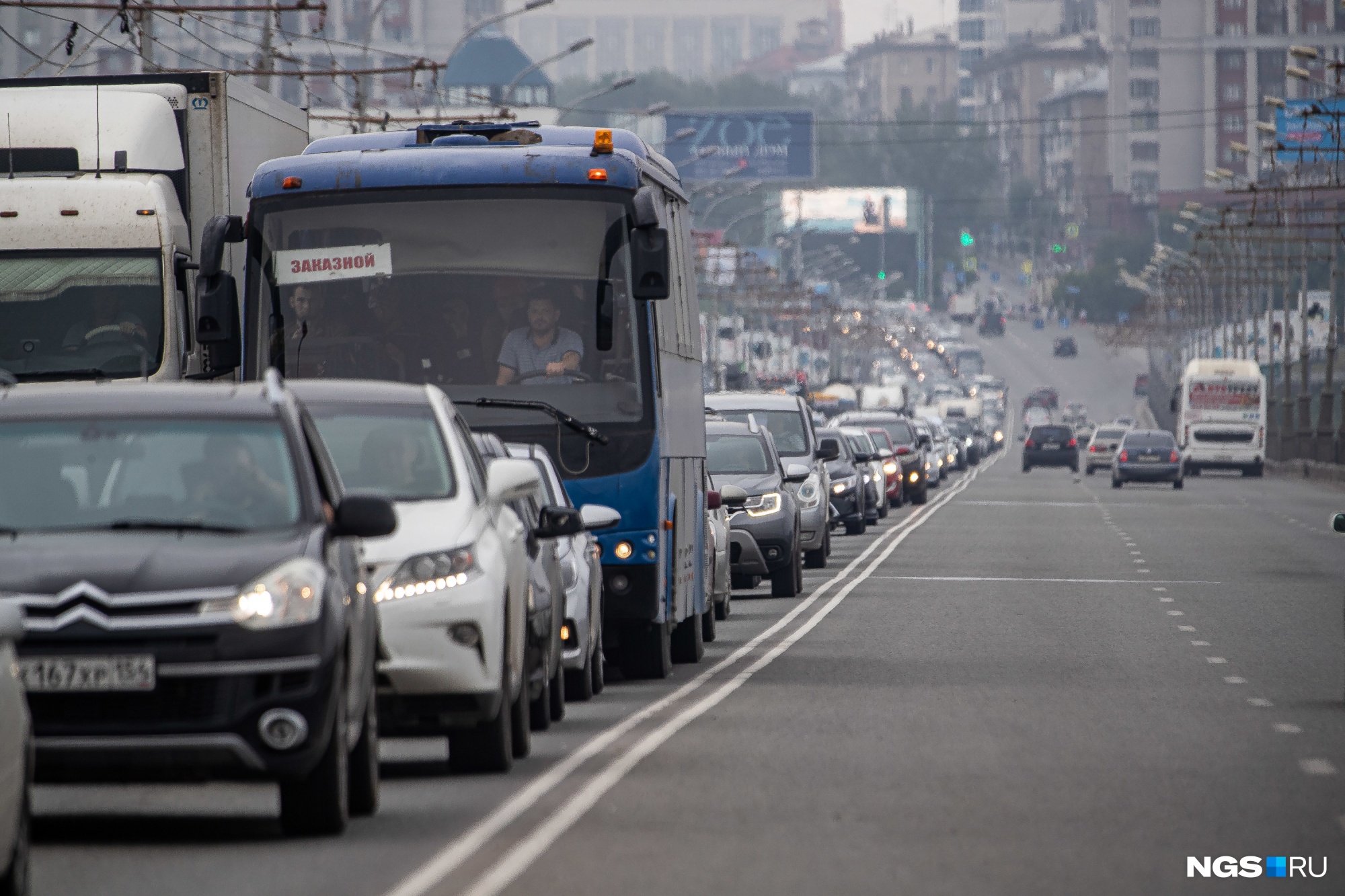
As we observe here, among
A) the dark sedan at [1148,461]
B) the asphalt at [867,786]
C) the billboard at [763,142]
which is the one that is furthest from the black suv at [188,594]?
the billboard at [763,142]

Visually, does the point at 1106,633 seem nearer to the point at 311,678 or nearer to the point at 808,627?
the point at 808,627

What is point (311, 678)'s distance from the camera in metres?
8.72

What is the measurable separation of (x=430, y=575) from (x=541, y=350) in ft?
15.1

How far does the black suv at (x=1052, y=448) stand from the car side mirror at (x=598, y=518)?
71798mm

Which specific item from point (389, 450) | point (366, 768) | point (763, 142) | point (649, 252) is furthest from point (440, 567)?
point (763, 142)

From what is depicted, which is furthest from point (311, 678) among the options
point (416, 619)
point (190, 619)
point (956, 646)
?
point (956, 646)

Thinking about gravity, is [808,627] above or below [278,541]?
below

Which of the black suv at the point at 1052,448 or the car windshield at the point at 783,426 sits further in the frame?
the black suv at the point at 1052,448

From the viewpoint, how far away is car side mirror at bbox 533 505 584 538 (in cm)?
1230

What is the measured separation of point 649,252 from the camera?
1491 cm

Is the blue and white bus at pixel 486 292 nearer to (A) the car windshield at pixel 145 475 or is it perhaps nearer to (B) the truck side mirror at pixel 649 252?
(B) the truck side mirror at pixel 649 252

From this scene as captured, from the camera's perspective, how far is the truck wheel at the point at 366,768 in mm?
9648

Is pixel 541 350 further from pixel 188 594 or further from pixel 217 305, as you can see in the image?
pixel 188 594

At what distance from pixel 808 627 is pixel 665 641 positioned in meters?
5.03
